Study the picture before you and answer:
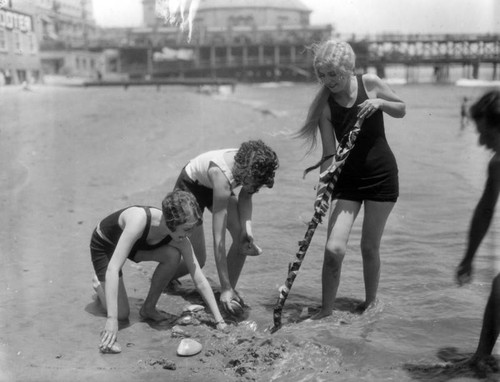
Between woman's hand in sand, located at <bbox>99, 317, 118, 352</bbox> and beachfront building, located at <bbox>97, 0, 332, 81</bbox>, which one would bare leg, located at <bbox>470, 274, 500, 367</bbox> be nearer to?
woman's hand in sand, located at <bbox>99, 317, 118, 352</bbox>

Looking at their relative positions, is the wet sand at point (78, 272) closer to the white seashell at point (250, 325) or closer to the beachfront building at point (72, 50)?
the white seashell at point (250, 325)

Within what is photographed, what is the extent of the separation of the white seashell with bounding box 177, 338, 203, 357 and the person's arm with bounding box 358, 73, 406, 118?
1557mm

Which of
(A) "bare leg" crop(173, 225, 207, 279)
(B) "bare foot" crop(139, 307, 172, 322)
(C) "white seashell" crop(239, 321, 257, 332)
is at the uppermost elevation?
(A) "bare leg" crop(173, 225, 207, 279)

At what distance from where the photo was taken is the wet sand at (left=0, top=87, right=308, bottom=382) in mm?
3113

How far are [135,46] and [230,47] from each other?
13306mm

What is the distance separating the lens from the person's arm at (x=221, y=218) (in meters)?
3.79

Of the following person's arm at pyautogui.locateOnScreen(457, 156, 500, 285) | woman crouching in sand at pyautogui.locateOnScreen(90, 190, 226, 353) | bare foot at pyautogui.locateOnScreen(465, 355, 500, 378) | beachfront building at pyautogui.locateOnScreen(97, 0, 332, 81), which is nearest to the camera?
person's arm at pyautogui.locateOnScreen(457, 156, 500, 285)

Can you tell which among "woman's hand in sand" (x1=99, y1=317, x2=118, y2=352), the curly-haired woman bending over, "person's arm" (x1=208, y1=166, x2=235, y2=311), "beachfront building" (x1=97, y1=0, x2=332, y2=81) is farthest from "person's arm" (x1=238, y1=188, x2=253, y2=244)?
"beachfront building" (x1=97, y1=0, x2=332, y2=81)

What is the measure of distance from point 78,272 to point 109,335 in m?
1.41

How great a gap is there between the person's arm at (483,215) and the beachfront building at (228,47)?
4303 cm

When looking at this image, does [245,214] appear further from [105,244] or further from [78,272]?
[78,272]

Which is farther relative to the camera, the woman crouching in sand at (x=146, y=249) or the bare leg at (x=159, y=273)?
the bare leg at (x=159, y=273)

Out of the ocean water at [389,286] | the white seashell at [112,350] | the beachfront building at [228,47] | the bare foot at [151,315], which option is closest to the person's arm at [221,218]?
the ocean water at [389,286]

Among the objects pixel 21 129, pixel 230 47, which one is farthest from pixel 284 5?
pixel 21 129
